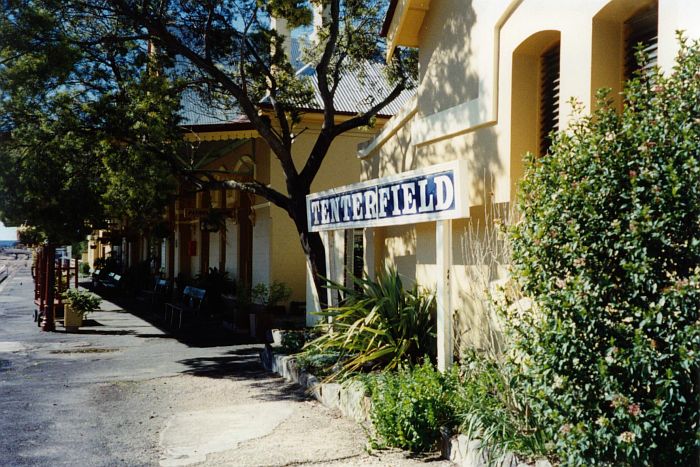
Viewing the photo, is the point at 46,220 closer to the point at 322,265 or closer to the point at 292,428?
the point at 322,265

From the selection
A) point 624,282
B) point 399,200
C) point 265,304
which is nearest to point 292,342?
point 399,200

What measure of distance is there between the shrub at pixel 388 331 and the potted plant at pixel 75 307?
8580 mm

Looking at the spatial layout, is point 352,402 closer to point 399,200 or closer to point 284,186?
point 399,200

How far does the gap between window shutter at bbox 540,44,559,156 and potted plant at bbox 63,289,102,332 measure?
38.0 ft

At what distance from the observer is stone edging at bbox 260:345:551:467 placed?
17.7ft

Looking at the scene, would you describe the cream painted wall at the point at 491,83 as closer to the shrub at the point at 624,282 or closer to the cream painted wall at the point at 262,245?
the shrub at the point at 624,282

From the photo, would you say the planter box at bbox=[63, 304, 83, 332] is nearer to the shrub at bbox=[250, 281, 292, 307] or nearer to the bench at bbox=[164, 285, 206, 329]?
the bench at bbox=[164, 285, 206, 329]

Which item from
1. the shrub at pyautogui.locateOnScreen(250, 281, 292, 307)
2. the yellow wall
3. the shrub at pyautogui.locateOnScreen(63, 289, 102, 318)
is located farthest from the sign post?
the shrub at pyautogui.locateOnScreen(63, 289, 102, 318)

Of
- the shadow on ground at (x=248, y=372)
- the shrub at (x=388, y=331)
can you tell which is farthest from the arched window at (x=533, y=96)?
the shadow on ground at (x=248, y=372)

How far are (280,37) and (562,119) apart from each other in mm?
7522

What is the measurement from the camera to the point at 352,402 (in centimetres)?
746

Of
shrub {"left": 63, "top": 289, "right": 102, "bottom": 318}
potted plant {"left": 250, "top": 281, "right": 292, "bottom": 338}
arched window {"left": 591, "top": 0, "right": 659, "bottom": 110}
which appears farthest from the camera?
shrub {"left": 63, "top": 289, "right": 102, "bottom": 318}

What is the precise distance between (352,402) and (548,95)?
3.96 meters

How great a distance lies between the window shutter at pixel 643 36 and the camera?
5992 mm
